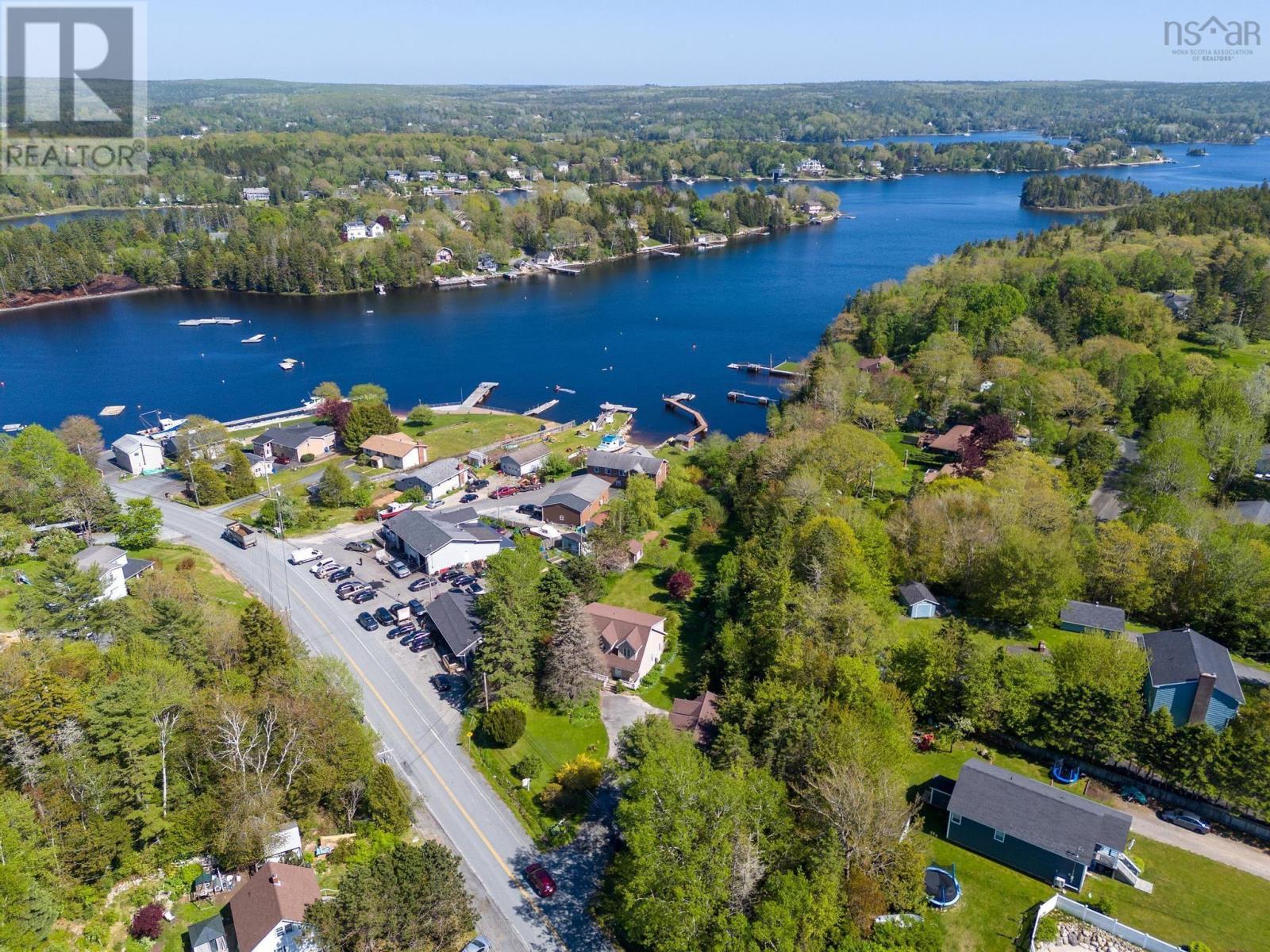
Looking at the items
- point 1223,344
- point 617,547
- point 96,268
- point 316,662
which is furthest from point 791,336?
point 96,268

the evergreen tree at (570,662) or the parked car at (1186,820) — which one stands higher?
the evergreen tree at (570,662)

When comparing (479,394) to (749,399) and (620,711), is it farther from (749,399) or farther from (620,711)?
(620,711)

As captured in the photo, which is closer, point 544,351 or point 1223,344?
point 1223,344

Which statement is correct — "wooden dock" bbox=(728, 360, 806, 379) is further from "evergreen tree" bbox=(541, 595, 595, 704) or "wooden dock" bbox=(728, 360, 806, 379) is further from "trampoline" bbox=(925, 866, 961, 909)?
"trampoline" bbox=(925, 866, 961, 909)

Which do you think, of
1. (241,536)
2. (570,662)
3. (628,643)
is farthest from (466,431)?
(570,662)

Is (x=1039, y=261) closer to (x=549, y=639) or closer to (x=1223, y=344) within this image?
(x=1223, y=344)

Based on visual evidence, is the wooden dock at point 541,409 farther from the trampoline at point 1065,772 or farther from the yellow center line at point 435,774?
the trampoline at point 1065,772

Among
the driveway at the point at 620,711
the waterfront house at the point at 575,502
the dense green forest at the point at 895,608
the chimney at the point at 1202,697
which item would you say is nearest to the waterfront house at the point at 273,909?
the dense green forest at the point at 895,608
